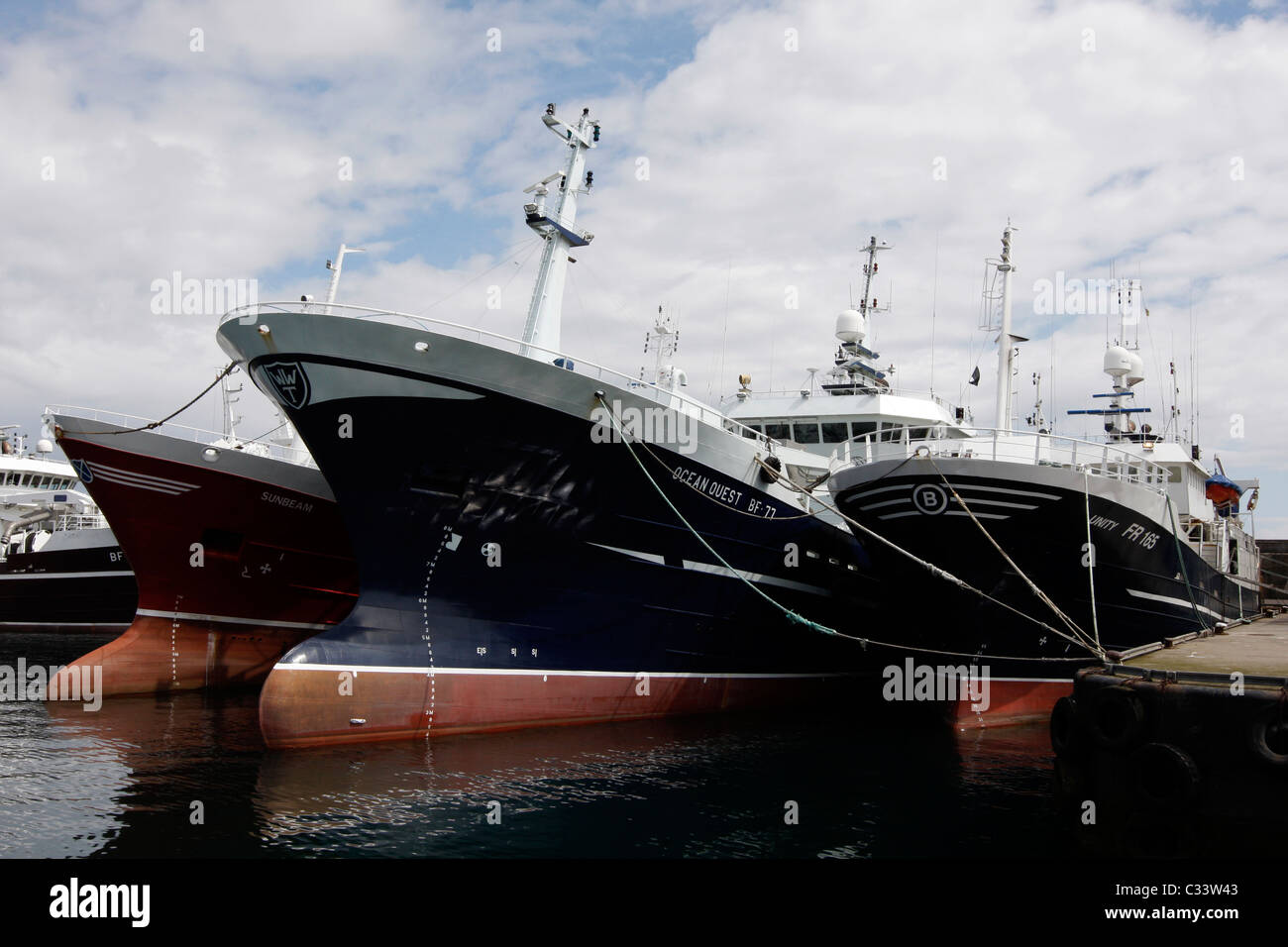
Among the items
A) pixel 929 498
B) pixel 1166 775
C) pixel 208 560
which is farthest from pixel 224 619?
pixel 1166 775

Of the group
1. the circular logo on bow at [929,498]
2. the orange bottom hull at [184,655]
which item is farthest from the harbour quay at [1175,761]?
the orange bottom hull at [184,655]

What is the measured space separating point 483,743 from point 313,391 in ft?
20.0

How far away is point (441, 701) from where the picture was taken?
45.3ft

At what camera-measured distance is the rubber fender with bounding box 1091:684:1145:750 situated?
8844 millimetres

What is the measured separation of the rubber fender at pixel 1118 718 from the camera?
884cm

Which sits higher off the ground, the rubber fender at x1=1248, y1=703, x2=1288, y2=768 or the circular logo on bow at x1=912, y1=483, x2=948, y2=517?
the circular logo on bow at x1=912, y1=483, x2=948, y2=517

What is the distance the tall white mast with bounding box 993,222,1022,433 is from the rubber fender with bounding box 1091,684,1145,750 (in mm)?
10269

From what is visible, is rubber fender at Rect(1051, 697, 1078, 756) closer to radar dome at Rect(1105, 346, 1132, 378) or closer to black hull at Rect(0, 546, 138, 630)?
radar dome at Rect(1105, 346, 1132, 378)

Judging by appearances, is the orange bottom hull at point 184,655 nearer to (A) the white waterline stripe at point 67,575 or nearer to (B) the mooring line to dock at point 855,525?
(B) the mooring line to dock at point 855,525

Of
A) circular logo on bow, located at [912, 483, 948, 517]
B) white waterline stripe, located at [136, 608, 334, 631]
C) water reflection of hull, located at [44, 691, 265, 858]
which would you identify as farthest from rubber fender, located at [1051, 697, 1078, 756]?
white waterline stripe, located at [136, 608, 334, 631]

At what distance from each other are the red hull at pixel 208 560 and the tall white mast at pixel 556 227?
19.8 feet

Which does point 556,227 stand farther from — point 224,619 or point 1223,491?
point 1223,491
